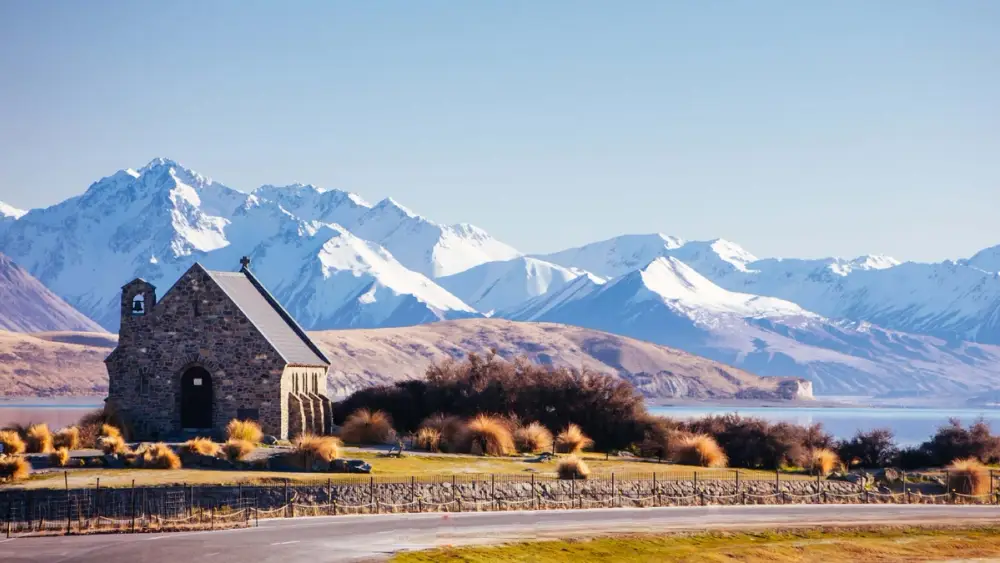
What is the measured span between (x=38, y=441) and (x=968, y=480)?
4211 cm

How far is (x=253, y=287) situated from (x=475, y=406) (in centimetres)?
1414

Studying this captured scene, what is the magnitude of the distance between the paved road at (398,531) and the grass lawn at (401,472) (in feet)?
15.9

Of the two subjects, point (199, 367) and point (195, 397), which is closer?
point (199, 367)

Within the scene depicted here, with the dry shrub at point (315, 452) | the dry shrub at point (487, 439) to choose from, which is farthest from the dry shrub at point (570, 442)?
the dry shrub at point (315, 452)

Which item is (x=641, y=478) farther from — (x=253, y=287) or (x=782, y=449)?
(x=253, y=287)

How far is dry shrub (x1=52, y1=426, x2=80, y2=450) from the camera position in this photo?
6343 centimetres

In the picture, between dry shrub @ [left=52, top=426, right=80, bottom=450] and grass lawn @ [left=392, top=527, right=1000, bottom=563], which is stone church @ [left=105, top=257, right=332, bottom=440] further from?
grass lawn @ [left=392, top=527, right=1000, bottom=563]

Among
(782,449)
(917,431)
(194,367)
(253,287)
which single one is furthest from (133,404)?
(917,431)

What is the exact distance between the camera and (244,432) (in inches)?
2648

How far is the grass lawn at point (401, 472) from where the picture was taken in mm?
51906

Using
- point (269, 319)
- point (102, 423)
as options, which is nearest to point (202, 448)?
point (102, 423)

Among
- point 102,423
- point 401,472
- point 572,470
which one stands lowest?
point 572,470

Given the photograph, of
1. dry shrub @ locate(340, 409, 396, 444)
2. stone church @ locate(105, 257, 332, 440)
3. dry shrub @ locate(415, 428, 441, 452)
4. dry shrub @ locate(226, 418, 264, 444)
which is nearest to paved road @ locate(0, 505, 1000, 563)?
dry shrub @ locate(415, 428, 441, 452)

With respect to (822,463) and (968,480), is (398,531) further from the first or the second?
(968,480)
